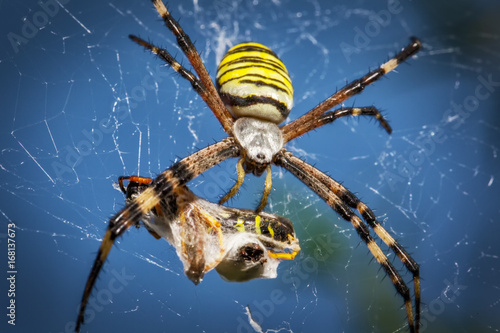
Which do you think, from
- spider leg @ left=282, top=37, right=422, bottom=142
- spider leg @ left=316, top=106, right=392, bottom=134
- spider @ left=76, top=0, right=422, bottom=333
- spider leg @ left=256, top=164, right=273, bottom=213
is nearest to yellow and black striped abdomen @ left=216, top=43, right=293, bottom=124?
spider @ left=76, top=0, right=422, bottom=333

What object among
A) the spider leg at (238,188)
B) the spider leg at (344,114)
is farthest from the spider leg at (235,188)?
the spider leg at (344,114)

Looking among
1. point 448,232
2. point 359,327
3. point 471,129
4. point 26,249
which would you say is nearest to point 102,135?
point 26,249

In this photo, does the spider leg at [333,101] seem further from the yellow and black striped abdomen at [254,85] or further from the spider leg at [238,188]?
the spider leg at [238,188]

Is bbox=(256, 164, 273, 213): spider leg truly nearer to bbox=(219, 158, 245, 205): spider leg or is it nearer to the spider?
the spider

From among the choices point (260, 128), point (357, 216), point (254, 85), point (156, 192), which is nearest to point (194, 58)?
point (254, 85)

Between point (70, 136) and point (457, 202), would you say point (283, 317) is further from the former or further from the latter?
point (457, 202)

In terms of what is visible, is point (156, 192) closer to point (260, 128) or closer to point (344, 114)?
point (260, 128)
